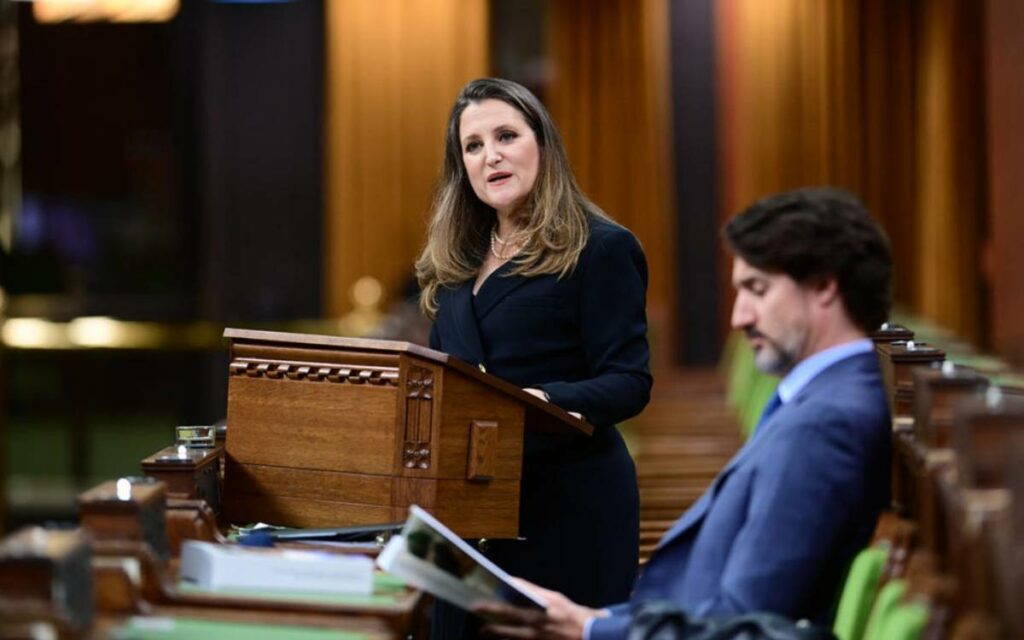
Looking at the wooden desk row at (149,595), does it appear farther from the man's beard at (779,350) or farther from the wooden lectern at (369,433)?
the man's beard at (779,350)

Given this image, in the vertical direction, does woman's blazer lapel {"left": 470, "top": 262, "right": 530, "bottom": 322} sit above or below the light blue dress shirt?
above

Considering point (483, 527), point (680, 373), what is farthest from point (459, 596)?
point (680, 373)

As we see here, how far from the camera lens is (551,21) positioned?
11273 millimetres

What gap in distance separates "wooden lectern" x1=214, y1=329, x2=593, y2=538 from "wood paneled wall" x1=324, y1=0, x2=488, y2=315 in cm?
777

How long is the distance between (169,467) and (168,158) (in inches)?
353

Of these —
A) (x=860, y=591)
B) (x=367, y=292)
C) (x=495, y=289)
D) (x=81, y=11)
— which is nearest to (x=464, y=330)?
(x=495, y=289)

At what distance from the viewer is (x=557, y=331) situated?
3.52 meters

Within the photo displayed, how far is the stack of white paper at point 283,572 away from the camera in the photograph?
2.72 meters

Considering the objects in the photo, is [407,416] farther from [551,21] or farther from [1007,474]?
[551,21]

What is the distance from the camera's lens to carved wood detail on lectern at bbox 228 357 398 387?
315cm

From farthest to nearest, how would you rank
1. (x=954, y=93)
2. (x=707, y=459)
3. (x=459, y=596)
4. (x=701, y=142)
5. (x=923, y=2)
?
1. (x=701, y=142)
2. (x=923, y=2)
3. (x=954, y=93)
4. (x=707, y=459)
5. (x=459, y=596)

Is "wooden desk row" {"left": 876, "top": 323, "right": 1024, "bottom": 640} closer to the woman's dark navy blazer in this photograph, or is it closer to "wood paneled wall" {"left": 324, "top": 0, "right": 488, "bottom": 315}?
the woman's dark navy blazer

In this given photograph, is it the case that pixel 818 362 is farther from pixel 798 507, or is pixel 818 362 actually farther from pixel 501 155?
pixel 501 155

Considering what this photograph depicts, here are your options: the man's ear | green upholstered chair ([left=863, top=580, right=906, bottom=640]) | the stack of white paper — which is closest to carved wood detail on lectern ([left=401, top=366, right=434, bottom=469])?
the stack of white paper
